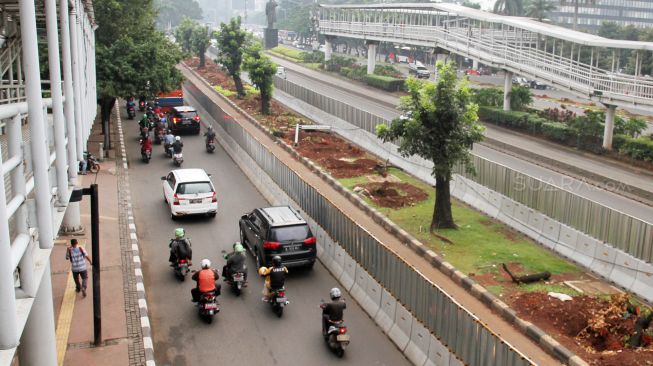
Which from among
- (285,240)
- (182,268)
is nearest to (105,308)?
(182,268)

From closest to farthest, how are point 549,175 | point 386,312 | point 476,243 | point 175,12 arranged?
point 386,312, point 476,243, point 549,175, point 175,12

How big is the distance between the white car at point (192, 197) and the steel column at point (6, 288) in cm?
1633

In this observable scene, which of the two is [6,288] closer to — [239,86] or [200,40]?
[239,86]

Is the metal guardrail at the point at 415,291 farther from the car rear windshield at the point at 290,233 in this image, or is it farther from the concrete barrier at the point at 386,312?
the car rear windshield at the point at 290,233

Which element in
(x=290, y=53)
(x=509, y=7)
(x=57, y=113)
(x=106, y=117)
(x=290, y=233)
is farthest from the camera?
(x=509, y=7)

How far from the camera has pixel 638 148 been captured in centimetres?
3225

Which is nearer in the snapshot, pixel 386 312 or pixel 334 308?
pixel 334 308

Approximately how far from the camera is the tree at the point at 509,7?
347 feet

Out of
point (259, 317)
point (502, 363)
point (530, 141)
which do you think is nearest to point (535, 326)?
point (502, 363)

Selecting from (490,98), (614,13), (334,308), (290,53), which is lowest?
(334,308)

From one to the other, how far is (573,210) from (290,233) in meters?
8.28

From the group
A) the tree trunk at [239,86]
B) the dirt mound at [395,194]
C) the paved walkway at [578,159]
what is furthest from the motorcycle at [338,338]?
the tree trunk at [239,86]

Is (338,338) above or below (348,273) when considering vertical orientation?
above

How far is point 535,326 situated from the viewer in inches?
585
